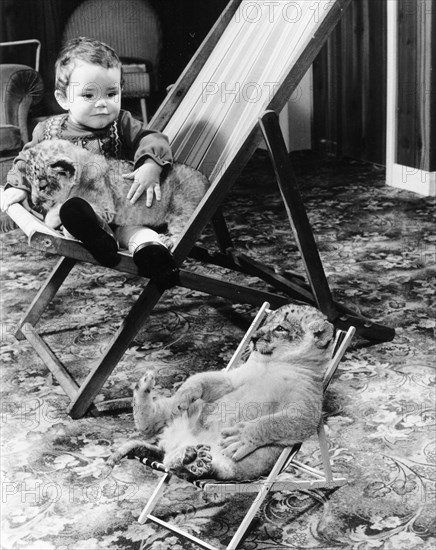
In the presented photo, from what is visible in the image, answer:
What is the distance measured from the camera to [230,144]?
2.42 metres

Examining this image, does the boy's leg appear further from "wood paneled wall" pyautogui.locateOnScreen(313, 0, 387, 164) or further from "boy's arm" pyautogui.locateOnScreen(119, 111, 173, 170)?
"wood paneled wall" pyautogui.locateOnScreen(313, 0, 387, 164)

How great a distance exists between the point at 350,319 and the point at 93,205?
849 mm

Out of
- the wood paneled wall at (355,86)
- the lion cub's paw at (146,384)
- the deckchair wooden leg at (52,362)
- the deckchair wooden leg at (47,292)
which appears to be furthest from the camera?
the wood paneled wall at (355,86)

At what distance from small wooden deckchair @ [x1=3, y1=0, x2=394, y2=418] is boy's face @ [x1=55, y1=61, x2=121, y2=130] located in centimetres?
30

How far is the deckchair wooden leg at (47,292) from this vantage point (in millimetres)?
2691

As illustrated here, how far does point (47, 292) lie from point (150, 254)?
71 cm

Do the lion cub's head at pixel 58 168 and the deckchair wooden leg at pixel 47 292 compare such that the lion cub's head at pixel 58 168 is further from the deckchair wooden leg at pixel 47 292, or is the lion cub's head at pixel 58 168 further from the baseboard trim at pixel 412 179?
the baseboard trim at pixel 412 179

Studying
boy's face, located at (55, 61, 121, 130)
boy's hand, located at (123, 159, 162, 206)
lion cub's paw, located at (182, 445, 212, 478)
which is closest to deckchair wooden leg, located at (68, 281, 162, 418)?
boy's hand, located at (123, 159, 162, 206)

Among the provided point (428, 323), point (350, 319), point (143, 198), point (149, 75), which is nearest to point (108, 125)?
point (143, 198)

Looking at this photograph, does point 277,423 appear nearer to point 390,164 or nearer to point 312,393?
point 312,393

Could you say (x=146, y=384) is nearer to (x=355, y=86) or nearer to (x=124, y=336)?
(x=124, y=336)

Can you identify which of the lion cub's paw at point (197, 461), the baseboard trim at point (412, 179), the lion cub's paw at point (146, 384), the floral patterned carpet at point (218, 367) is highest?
the lion cub's paw at point (146, 384)

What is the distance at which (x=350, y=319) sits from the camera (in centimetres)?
254

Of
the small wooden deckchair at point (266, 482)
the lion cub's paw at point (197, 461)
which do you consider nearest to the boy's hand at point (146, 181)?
the small wooden deckchair at point (266, 482)
